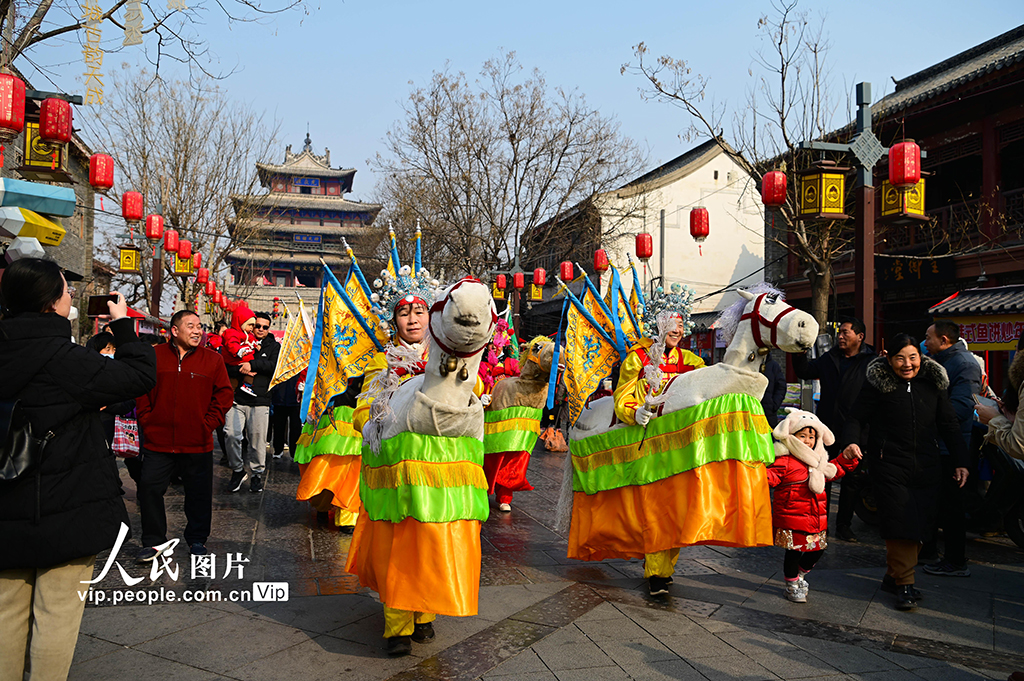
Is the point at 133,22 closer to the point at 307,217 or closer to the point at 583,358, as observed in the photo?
the point at 583,358

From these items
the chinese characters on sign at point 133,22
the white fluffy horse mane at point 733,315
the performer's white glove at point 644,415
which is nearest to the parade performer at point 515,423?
the performer's white glove at point 644,415

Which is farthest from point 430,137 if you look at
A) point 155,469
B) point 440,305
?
point 440,305

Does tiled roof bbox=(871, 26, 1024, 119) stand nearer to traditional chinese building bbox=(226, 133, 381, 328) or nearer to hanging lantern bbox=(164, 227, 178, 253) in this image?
hanging lantern bbox=(164, 227, 178, 253)

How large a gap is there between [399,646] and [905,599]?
2997 millimetres

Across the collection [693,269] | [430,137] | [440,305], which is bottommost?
[440,305]

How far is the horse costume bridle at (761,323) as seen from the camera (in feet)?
14.0

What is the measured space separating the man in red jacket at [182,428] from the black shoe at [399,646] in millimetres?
2278

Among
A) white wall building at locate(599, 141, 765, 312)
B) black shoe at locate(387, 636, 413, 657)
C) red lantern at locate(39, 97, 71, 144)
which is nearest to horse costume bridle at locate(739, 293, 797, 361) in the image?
black shoe at locate(387, 636, 413, 657)

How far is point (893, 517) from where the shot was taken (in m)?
4.59

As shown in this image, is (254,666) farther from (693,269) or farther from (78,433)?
(693,269)

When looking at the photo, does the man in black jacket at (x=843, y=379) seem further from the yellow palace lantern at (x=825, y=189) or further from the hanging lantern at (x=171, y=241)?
the hanging lantern at (x=171, y=241)

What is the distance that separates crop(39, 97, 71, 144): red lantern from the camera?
28.0 ft

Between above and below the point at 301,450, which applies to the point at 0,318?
above

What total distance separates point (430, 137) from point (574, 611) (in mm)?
19096
